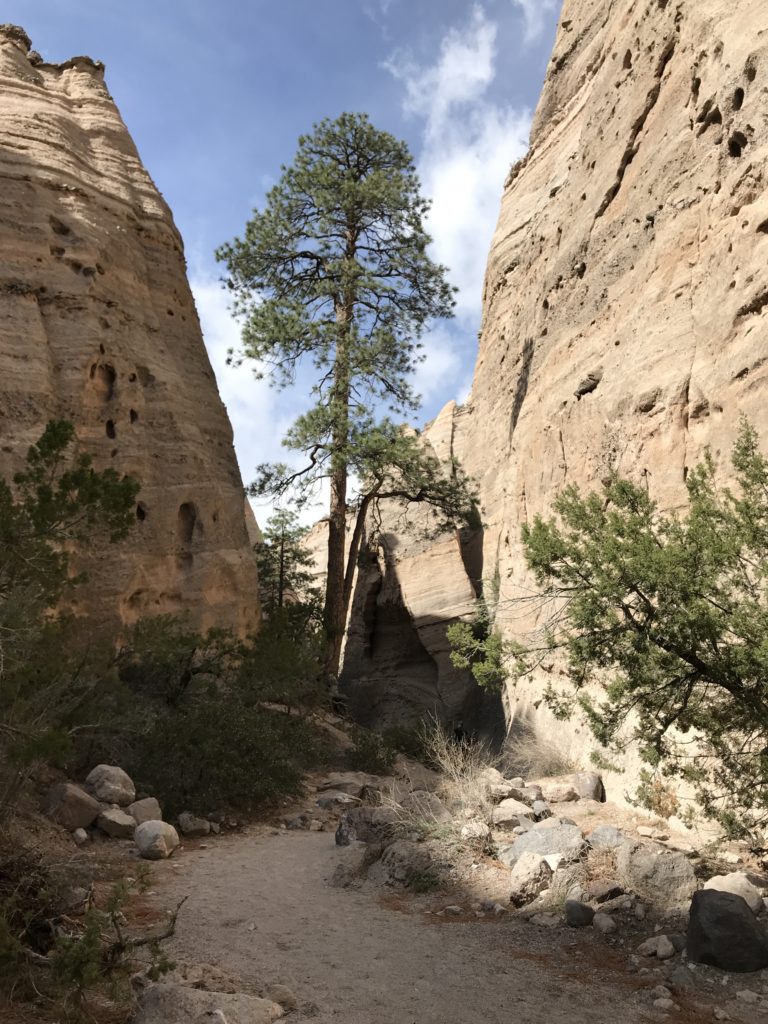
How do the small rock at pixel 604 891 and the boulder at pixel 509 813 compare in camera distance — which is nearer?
the small rock at pixel 604 891

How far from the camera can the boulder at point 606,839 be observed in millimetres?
7180

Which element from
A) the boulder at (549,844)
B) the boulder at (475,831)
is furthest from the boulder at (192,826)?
the boulder at (549,844)

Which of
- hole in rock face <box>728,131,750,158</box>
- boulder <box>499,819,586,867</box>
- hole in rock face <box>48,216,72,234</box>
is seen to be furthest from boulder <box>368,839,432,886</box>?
hole in rock face <box>48,216,72,234</box>

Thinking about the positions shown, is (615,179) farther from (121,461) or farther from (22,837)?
(22,837)

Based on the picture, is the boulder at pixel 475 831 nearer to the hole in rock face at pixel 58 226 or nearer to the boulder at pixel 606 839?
the boulder at pixel 606 839

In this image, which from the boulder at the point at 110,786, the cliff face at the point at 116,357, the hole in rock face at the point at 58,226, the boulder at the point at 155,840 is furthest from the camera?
the hole in rock face at the point at 58,226

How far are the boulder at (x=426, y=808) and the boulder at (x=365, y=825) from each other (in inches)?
9.2

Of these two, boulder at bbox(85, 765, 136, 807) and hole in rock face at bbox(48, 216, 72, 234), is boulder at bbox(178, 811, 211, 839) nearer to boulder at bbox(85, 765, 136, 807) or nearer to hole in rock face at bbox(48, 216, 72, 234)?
boulder at bbox(85, 765, 136, 807)

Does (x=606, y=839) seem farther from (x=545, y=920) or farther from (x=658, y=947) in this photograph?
(x=658, y=947)

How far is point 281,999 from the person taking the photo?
14.5 feet

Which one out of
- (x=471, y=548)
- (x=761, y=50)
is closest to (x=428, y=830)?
(x=761, y=50)

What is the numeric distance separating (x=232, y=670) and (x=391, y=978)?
10159 millimetres

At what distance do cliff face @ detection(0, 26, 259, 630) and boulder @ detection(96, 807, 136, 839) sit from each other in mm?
6602

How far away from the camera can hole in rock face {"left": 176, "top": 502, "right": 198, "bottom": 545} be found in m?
17.1
